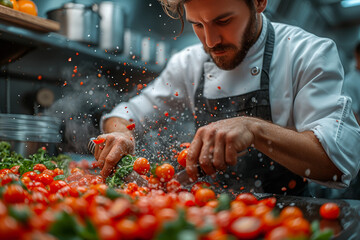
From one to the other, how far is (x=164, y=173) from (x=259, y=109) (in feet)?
→ 2.20

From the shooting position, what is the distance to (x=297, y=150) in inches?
52.2

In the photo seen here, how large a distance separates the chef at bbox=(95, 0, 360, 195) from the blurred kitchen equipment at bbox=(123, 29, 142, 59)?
1292mm

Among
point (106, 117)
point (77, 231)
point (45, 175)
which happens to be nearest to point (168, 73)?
point (106, 117)

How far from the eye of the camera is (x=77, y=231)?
2.10 ft

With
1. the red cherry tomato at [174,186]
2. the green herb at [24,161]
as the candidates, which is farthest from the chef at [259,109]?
the green herb at [24,161]

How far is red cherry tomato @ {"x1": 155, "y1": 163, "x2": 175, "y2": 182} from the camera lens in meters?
1.28

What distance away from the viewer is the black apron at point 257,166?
1.65m

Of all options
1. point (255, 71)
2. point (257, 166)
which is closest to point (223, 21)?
point (255, 71)

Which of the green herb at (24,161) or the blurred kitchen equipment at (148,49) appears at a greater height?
the blurred kitchen equipment at (148,49)

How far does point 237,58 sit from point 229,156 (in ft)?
2.56

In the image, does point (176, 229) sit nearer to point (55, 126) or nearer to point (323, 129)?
point (323, 129)

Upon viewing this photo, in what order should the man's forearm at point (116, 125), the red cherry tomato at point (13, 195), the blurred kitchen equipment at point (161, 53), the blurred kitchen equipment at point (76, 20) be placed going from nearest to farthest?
1. the red cherry tomato at point (13, 195)
2. the man's forearm at point (116, 125)
3. the blurred kitchen equipment at point (76, 20)
4. the blurred kitchen equipment at point (161, 53)

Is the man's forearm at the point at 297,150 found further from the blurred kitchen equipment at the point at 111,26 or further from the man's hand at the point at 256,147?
the blurred kitchen equipment at the point at 111,26

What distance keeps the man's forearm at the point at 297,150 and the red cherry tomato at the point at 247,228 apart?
1.89 feet
